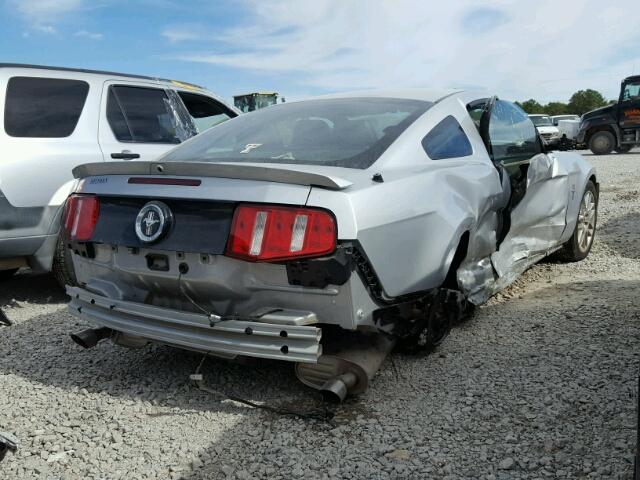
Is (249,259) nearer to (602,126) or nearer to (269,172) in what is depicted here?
(269,172)

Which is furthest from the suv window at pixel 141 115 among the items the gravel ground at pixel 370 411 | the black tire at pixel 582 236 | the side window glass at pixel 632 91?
the side window glass at pixel 632 91

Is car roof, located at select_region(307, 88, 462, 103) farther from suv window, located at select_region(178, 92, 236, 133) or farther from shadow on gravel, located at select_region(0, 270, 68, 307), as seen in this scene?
shadow on gravel, located at select_region(0, 270, 68, 307)

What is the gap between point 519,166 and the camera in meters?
4.35

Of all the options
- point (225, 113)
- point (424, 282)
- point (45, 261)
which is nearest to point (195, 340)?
point (424, 282)

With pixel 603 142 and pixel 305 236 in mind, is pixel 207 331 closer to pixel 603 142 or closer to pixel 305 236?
pixel 305 236

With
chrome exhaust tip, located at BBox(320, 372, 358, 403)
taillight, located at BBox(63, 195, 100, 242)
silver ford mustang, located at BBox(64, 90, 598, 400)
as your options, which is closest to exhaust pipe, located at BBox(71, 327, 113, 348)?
silver ford mustang, located at BBox(64, 90, 598, 400)

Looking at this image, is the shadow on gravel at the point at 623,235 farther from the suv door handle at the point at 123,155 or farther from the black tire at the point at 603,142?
the black tire at the point at 603,142

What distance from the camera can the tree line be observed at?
5941cm

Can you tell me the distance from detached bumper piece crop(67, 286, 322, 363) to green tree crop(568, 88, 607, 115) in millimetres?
62718

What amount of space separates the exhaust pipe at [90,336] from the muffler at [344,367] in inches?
45.1

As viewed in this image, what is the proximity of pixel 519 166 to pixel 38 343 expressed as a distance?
341cm

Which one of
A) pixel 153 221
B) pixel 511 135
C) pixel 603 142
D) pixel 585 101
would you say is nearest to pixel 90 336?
pixel 153 221

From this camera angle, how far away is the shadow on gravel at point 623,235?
574cm

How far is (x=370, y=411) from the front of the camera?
279 cm
